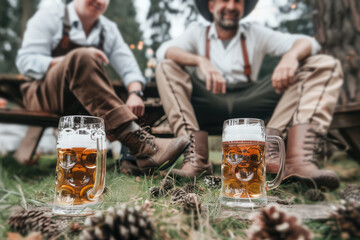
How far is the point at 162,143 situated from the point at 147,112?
258 mm

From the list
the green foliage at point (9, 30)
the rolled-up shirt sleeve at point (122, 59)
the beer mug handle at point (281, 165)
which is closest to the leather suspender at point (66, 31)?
the rolled-up shirt sleeve at point (122, 59)

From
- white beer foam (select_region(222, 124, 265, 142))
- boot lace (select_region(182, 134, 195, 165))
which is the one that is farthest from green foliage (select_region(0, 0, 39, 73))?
white beer foam (select_region(222, 124, 265, 142))

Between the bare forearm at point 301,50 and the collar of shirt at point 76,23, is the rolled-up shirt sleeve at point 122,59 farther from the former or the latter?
the bare forearm at point 301,50

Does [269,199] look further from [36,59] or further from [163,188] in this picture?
[36,59]

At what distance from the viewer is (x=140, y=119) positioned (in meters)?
1.24

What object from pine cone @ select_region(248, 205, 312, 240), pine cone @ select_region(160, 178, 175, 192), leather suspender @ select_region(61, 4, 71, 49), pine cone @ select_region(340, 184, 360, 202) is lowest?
pine cone @ select_region(340, 184, 360, 202)

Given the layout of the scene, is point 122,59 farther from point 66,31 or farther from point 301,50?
point 301,50

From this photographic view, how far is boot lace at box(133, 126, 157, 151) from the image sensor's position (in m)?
1.16

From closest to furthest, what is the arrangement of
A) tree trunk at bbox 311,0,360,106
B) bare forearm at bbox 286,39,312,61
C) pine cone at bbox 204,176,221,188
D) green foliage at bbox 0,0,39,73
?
pine cone at bbox 204,176,221,188 < bare forearm at bbox 286,39,312,61 < tree trunk at bbox 311,0,360,106 < green foliage at bbox 0,0,39,73

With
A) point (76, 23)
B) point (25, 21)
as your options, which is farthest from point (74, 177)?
point (25, 21)

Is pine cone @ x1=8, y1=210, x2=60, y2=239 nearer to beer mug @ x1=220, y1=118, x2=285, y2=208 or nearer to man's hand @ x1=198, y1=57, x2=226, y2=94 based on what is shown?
beer mug @ x1=220, y1=118, x2=285, y2=208

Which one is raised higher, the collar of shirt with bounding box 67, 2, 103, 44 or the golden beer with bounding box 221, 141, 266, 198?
the collar of shirt with bounding box 67, 2, 103, 44

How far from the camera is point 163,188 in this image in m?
0.85

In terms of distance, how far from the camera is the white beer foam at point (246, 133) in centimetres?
73
